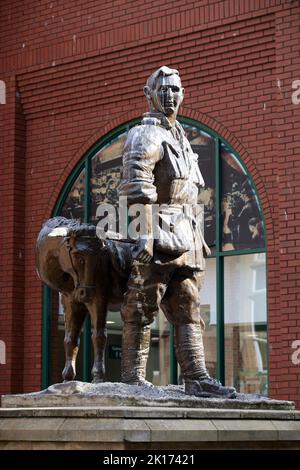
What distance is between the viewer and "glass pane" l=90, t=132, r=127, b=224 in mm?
14867

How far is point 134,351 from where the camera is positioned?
7.51m

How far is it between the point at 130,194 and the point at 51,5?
8565 millimetres

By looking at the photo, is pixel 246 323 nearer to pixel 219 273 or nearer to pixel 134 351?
pixel 219 273

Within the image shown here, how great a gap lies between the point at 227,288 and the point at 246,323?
0.51 m

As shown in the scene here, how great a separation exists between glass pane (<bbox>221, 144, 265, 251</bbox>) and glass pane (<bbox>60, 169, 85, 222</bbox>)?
89.2 inches

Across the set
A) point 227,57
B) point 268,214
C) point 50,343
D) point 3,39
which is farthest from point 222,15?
point 50,343

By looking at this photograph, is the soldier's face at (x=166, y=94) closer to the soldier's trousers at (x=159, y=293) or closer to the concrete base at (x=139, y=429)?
the soldier's trousers at (x=159, y=293)

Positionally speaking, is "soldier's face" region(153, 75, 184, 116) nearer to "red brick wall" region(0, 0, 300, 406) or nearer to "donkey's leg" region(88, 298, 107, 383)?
"donkey's leg" region(88, 298, 107, 383)

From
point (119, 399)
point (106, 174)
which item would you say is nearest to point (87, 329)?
point (106, 174)

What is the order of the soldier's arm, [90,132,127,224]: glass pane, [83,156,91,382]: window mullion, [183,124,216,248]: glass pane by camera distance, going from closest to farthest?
the soldier's arm < [183,124,216,248]: glass pane < [83,156,91,382]: window mullion < [90,132,127,224]: glass pane

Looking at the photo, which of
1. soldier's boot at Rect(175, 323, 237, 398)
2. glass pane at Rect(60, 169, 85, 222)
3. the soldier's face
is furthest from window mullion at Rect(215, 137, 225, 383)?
the soldier's face
